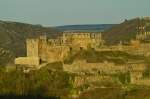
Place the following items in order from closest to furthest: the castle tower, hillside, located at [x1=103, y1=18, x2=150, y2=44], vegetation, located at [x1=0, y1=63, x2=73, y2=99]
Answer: vegetation, located at [x1=0, y1=63, x2=73, y2=99]
the castle tower
hillside, located at [x1=103, y1=18, x2=150, y2=44]

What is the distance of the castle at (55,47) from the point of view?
233ft

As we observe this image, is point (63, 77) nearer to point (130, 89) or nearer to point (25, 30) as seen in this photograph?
point (130, 89)

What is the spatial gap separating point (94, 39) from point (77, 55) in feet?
17.9

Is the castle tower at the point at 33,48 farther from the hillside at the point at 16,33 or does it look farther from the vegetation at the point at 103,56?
the hillside at the point at 16,33

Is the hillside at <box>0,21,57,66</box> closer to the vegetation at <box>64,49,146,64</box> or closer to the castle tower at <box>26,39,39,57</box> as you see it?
the castle tower at <box>26,39,39,57</box>

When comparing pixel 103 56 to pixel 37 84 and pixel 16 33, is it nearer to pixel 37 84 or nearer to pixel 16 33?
pixel 37 84

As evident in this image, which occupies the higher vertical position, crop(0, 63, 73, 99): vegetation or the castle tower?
the castle tower

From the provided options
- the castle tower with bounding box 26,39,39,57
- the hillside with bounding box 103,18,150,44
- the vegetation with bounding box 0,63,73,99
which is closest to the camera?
the vegetation with bounding box 0,63,73,99

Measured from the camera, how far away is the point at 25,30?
147 metres

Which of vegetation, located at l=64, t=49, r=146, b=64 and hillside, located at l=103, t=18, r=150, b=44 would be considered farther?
hillside, located at l=103, t=18, r=150, b=44

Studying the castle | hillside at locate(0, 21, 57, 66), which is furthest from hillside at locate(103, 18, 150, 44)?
the castle

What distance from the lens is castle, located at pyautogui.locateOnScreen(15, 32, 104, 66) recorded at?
71125mm

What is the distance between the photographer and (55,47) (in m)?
71.4

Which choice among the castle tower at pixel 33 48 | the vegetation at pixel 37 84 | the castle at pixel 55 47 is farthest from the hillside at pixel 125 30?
the vegetation at pixel 37 84
